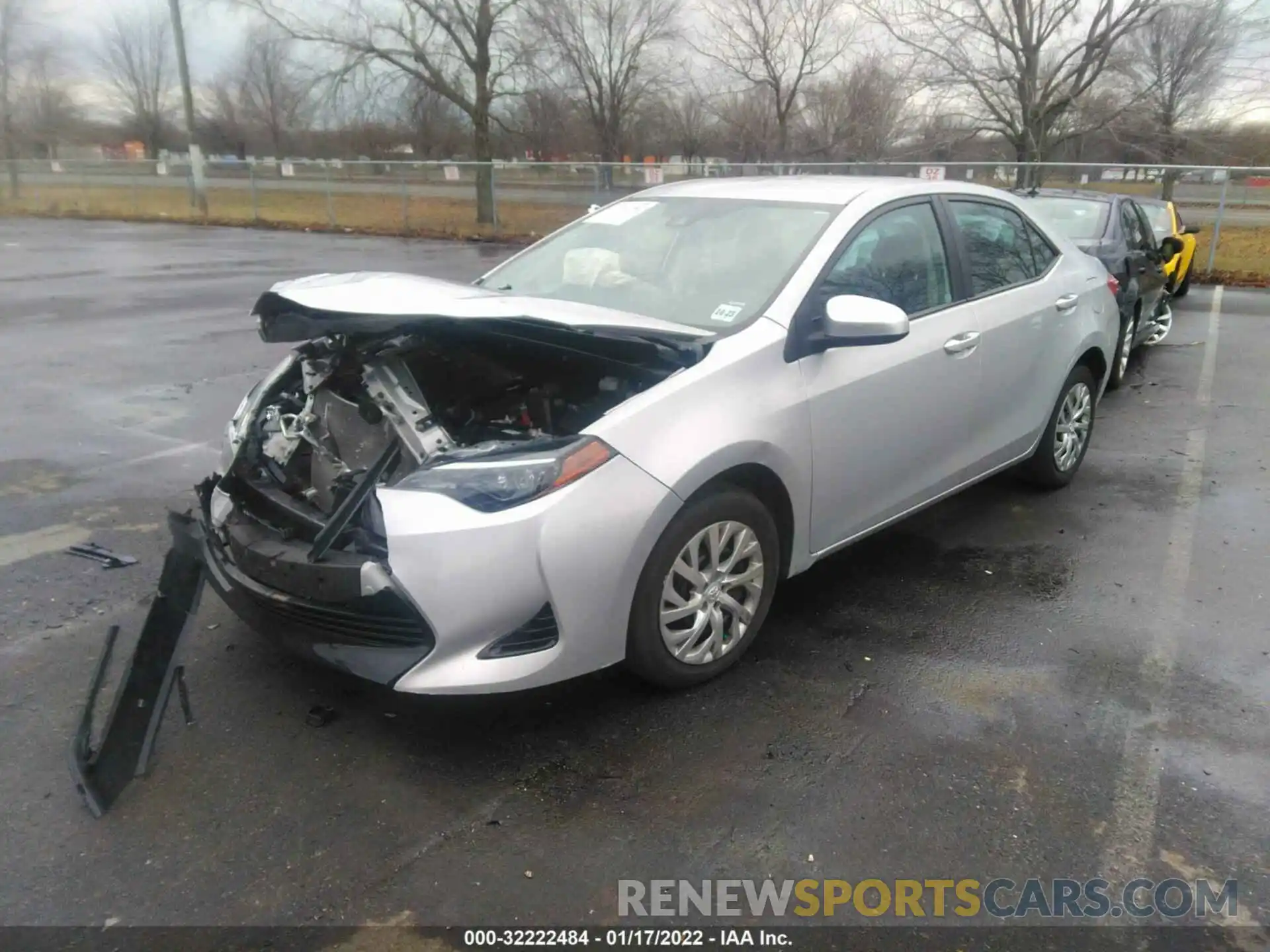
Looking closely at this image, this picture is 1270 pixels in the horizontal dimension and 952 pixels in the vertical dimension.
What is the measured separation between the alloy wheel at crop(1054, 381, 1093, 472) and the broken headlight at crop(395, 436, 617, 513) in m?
3.41

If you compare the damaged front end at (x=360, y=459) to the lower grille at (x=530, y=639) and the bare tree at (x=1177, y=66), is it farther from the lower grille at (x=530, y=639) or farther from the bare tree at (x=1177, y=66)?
the bare tree at (x=1177, y=66)

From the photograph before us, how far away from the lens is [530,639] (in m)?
2.88

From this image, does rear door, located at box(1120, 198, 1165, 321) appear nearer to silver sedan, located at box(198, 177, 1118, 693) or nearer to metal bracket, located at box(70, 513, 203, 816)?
silver sedan, located at box(198, 177, 1118, 693)

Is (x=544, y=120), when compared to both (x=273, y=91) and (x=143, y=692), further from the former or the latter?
(x=143, y=692)

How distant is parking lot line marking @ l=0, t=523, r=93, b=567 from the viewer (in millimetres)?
4438

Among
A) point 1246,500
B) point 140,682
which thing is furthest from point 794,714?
point 1246,500

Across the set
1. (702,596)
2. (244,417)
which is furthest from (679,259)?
(244,417)

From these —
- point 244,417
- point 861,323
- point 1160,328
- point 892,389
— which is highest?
point 861,323

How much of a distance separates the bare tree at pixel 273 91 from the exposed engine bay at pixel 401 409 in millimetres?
27565

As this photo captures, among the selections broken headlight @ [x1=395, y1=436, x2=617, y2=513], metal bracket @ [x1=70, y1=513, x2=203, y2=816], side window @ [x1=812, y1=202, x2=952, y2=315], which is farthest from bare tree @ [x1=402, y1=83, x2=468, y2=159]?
broken headlight @ [x1=395, y1=436, x2=617, y2=513]

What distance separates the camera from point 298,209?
92.2 ft

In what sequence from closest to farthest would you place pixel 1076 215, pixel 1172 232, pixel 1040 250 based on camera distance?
pixel 1040 250 < pixel 1076 215 < pixel 1172 232

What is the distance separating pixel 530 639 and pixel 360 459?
1024mm

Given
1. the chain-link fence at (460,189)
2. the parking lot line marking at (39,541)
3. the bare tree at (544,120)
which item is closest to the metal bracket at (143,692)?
the parking lot line marking at (39,541)
